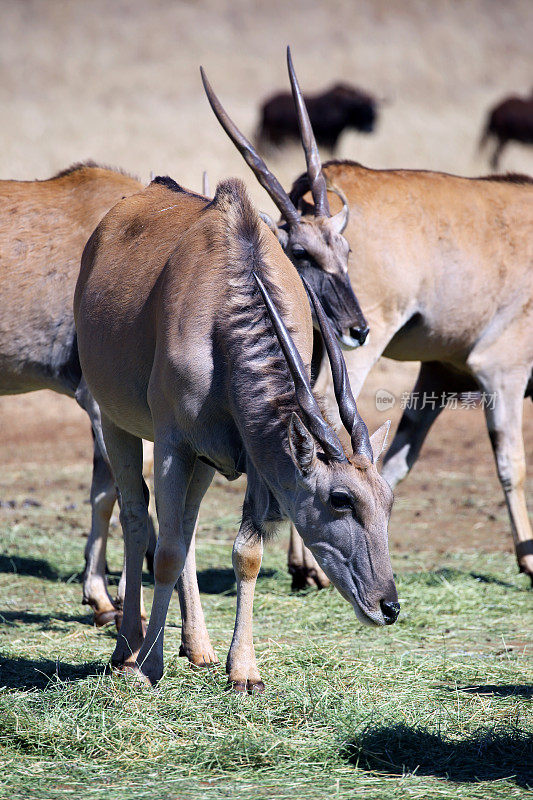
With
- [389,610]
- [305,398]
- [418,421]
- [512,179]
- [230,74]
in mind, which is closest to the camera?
[389,610]

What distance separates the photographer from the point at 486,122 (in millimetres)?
20656

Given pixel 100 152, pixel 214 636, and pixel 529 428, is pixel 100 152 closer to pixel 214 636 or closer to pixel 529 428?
pixel 529 428

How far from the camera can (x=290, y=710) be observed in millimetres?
3650

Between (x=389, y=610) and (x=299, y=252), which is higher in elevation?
(x=299, y=252)

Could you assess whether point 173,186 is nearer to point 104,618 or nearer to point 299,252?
point 299,252

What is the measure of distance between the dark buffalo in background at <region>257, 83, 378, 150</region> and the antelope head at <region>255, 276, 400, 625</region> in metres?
15.1

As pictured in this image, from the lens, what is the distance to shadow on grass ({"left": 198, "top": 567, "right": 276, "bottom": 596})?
5941 mm

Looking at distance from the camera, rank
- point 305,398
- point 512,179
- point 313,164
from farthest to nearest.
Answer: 1. point 512,179
2. point 313,164
3. point 305,398

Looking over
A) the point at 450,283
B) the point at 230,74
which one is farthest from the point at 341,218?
the point at 230,74

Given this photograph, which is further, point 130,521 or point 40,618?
point 40,618

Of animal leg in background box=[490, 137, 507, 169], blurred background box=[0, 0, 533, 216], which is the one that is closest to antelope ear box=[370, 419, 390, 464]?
blurred background box=[0, 0, 533, 216]

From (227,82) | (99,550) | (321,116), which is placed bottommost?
(99,550)

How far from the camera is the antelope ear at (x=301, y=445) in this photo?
3.31 meters

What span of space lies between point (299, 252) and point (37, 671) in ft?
9.20
